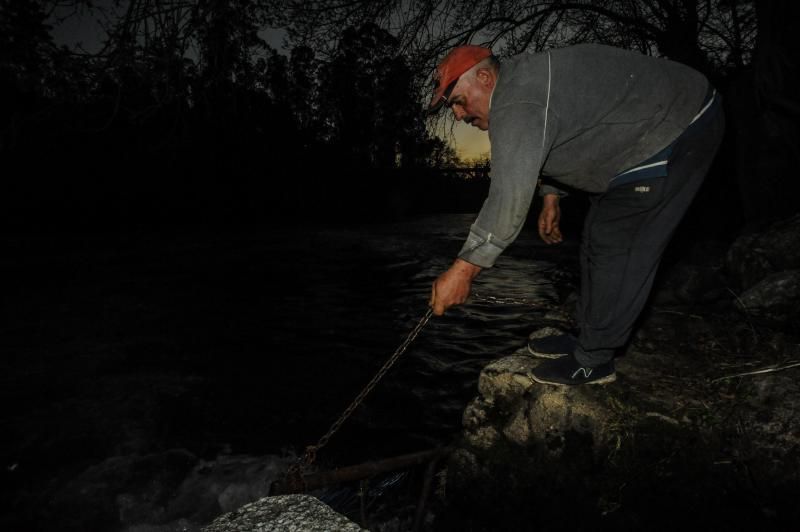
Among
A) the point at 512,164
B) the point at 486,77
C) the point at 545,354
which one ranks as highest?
the point at 486,77

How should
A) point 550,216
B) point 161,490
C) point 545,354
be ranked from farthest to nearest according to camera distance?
point 161,490 < point 550,216 < point 545,354

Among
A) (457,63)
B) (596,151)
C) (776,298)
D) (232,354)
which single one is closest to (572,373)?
(596,151)

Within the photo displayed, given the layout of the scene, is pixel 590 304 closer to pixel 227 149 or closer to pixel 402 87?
pixel 402 87

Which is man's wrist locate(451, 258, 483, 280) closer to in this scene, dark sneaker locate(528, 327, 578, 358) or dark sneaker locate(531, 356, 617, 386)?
dark sneaker locate(531, 356, 617, 386)

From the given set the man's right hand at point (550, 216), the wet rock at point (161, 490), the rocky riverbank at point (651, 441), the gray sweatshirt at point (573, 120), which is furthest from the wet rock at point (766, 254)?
the wet rock at point (161, 490)

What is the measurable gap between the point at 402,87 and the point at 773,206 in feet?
17.9

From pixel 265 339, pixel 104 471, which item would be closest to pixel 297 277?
pixel 265 339

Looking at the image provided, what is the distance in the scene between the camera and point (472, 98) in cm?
181

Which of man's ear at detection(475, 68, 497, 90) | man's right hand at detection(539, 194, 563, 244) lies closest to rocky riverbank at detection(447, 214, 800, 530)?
man's right hand at detection(539, 194, 563, 244)

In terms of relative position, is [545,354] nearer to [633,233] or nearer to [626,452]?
[626,452]

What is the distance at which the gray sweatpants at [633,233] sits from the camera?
200cm

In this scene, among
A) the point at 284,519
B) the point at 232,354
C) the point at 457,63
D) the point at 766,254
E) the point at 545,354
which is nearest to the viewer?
the point at 457,63

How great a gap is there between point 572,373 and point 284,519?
1570 millimetres

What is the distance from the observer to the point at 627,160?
202 centimetres
